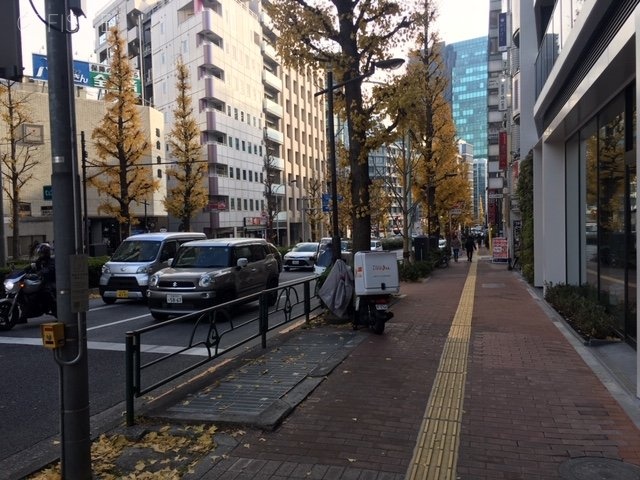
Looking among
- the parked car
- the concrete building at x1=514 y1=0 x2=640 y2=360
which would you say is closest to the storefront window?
the concrete building at x1=514 y1=0 x2=640 y2=360

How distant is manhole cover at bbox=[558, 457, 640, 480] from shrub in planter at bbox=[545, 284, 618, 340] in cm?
469

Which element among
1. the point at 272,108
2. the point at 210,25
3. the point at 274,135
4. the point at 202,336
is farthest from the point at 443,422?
the point at 272,108

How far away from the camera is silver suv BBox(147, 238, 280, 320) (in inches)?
435

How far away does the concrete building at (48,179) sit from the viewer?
40.1 m

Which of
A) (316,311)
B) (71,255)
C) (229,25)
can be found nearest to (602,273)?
(316,311)

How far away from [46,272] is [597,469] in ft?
32.5

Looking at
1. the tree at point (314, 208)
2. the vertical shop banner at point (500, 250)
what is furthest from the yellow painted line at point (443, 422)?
the tree at point (314, 208)

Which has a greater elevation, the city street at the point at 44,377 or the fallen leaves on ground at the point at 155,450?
the fallen leaves on ground at the point at 155,450

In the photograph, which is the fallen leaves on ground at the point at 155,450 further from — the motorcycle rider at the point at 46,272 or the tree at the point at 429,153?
the tree at the point at 429,153

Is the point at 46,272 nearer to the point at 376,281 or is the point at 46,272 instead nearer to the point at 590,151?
the point at 376,281

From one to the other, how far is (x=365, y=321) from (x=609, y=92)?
5.23 m

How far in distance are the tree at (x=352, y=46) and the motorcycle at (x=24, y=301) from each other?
6.12 m

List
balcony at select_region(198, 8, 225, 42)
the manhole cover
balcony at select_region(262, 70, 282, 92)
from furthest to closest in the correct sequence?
1. balcony at select_region(262, 70, 282, 92)
2. balcony at select_region(198, 8, 225, 42)
3. the manhole cover

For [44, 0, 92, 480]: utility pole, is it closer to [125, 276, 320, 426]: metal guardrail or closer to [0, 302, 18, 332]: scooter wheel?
[125, 276, 320, 426]: metal guardrail
